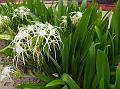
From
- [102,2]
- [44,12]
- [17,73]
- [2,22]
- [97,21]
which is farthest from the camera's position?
[102,2]

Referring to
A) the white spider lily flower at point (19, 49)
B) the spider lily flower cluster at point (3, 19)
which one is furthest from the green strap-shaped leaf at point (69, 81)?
the spider lily flower cluster at point (3, 19)

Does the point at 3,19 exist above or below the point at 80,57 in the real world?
above

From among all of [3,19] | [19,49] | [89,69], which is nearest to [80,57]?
[89,69]

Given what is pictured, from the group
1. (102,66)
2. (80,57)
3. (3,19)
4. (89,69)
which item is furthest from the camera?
(3,19)

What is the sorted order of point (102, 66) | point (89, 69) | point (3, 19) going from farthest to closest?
point (3, 19) < point (89, 69) < point (102, 66)

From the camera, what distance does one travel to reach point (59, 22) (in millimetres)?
1808

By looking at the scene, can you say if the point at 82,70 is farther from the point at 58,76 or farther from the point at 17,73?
the point at 17,73

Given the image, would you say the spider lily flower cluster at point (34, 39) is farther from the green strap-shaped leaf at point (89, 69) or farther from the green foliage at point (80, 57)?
the green strap-shaped leaf at point (89, 69)

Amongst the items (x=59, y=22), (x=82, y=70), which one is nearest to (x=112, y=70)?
(x=82, y=70)

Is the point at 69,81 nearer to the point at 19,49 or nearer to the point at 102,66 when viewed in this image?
the point at 102,66

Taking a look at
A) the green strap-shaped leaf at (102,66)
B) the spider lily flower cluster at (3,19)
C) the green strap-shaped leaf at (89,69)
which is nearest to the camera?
the green strap-shaped leaf at (102,66)

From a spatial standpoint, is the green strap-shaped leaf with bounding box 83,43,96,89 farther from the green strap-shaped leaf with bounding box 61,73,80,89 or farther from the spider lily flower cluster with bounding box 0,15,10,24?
the spider lily flower cluster with bounding box 0,15,10,24

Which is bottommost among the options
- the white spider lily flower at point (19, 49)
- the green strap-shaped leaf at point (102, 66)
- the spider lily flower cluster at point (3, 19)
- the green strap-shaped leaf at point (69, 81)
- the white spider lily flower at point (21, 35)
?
the green strap-shaped leaf at point (69, 81)

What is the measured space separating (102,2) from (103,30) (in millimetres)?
3562
